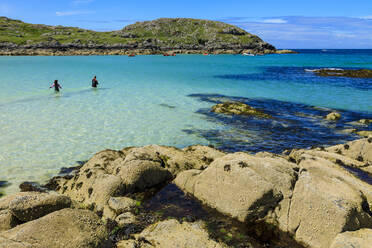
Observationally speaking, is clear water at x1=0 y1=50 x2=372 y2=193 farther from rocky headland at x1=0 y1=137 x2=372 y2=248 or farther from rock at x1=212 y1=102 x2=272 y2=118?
rocky headland at x1=0 y1=137 x2=372 y2=248

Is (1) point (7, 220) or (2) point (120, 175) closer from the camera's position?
(1) point (7, 220)

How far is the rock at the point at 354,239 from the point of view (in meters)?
7.16

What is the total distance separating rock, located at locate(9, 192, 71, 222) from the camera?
8.12 m

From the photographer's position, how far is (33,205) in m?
8.27

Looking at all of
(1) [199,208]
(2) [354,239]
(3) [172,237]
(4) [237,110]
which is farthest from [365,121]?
(3) [172,237]

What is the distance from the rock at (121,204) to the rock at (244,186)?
2.57 metres

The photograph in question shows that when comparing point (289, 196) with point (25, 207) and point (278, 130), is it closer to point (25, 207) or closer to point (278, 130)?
point (25, 207)

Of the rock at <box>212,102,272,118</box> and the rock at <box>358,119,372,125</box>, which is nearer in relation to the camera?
the rock at <box>358,119,372,125</box>

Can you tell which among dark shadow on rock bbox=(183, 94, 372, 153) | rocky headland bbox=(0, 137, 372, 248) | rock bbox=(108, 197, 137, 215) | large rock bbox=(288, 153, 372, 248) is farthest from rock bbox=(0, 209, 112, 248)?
dark shadow on rock bbox=(183, 94, 372, 153)

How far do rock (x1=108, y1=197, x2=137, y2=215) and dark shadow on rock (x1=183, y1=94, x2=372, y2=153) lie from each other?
30.4ft

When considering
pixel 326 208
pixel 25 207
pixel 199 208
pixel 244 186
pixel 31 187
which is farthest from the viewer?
pixel 31 187

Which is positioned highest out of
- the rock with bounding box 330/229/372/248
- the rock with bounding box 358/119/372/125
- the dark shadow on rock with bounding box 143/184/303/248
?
the rock with bounding box 330/229/372/248

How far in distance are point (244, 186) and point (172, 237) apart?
11.2 ft

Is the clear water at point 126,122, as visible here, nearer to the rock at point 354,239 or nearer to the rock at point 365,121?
the rock at point 365,121
